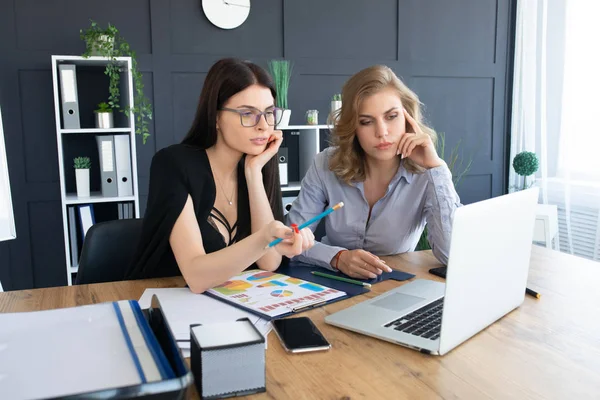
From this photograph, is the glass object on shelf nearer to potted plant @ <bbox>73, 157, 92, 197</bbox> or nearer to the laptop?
potted plant @ <bbox>73, 157, 92, 197</bbox>

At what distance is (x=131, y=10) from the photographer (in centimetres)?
338

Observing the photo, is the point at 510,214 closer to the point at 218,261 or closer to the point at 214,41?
the point at 218,261

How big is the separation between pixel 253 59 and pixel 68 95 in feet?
4.09

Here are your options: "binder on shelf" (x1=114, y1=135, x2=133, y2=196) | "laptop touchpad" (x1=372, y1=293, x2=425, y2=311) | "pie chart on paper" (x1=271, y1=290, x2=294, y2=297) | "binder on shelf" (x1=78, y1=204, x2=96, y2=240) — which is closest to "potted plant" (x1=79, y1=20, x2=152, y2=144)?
"binder on shelf" (x1=114, y1=135, x2=133, y2=196)

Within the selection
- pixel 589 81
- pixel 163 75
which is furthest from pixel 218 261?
pixel 589 81

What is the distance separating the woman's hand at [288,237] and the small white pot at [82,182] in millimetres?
2178

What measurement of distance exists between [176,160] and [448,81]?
10.4 feet

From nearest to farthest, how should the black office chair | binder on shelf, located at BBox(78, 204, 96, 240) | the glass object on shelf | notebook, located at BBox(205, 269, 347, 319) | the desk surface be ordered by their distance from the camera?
the desk surface → notebook, located at BBox(205, 269, 347, 319) → the black office chair → binder on shelf, located at BBox(78, 204, 96, 240) → the glass object on shelf

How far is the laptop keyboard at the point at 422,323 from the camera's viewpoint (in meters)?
1.04

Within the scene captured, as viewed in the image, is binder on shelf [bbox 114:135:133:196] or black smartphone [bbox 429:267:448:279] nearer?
black smartphone [bbox 429:267:448:279]

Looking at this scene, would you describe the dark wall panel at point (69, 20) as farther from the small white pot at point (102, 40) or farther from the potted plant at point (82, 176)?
the potted plant at point (82, 176)

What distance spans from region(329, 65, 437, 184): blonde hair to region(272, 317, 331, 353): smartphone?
34.3 inches

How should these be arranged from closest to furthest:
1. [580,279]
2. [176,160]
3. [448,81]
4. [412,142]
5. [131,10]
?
1. [580,279]
2. [176,160]
3. [412,142]
4. [131,10]
5. [448,81]

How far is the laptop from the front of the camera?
37.1 inches
